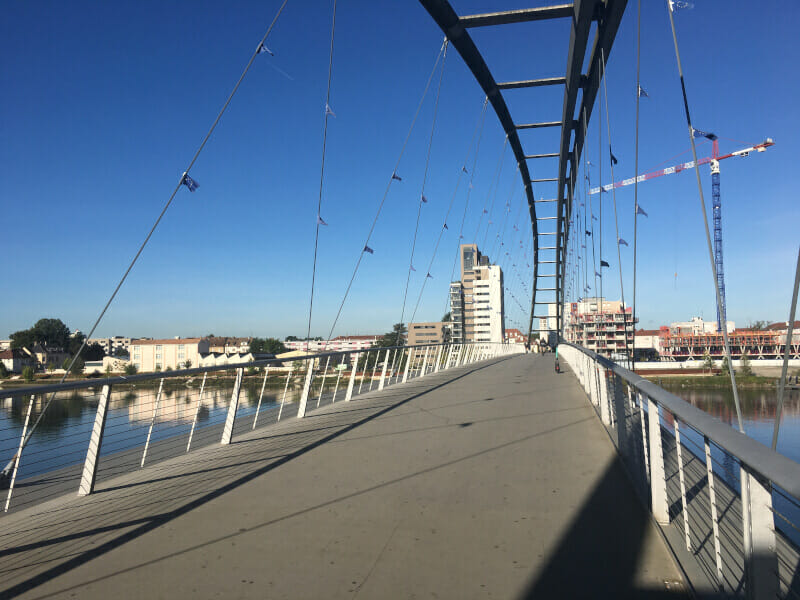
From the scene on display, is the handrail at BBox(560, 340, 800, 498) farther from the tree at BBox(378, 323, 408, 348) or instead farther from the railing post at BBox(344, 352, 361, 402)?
the tree at BBox(378, 323, 408, 348)

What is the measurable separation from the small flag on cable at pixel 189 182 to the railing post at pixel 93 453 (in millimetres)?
3555

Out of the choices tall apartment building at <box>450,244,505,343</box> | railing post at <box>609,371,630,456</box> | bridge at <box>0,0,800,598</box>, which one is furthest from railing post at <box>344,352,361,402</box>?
tall apartment building at <box>450,244,505,343</box>

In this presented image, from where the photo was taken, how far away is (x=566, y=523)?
283 centimetres

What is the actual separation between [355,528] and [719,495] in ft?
5.95

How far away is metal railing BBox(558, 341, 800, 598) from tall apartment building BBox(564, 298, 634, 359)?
431 cm

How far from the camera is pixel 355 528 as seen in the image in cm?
280

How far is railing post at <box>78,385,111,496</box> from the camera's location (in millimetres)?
3680

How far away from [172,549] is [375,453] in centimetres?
231

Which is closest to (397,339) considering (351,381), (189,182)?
(351,381)

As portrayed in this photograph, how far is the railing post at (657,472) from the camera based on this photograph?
2.73 meters

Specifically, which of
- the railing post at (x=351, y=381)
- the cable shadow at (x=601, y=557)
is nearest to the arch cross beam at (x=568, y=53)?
the railing post at (x=351, y=381)

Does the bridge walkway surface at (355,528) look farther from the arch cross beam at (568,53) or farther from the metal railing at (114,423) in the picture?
the arch cross beam at (568,53)

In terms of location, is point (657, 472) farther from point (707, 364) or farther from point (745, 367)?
point (707, 364)

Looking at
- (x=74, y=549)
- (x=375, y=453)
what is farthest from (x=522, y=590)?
(x=375, y=453)
